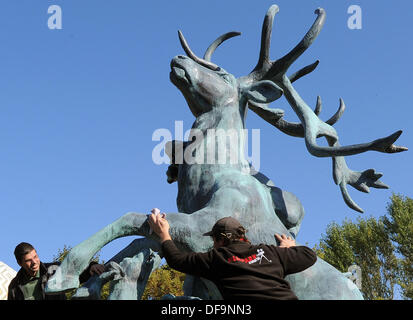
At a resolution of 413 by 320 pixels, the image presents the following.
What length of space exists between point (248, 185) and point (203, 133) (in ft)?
2.74

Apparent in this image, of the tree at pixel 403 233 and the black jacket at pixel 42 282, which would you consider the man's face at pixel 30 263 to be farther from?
the tree at pixel 403 233

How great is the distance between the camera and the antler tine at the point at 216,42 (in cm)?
732

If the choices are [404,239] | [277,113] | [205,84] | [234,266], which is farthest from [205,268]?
[404,239]

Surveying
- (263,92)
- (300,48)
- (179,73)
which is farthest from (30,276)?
(300,48)

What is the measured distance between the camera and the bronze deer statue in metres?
5.12

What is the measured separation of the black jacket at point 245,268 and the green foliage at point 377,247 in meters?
21.8

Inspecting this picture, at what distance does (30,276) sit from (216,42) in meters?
3.93

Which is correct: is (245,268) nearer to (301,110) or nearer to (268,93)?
(268,93)

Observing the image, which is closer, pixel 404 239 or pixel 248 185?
pixel 248 185

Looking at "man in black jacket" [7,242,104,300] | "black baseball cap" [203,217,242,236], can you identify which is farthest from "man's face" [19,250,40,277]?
"black baseball cap" [203,217,242,236]
